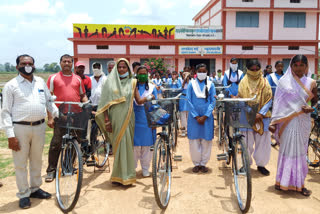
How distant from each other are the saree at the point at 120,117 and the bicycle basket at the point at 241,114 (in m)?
1.52

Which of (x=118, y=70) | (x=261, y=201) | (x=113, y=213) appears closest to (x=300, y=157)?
(x=261, y=201)

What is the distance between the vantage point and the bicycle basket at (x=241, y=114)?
3891 millimetres

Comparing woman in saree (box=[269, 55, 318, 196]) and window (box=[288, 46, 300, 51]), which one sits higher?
window (box=[288, 46, 300, 51])

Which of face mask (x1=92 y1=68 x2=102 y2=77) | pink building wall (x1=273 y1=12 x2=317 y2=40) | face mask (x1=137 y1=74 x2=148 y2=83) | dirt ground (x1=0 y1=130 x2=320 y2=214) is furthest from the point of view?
pink building wall (x1=273 y1=12 x2=317 y2=40)

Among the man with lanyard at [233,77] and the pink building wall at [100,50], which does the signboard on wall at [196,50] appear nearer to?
the pink building wall at [100,50]

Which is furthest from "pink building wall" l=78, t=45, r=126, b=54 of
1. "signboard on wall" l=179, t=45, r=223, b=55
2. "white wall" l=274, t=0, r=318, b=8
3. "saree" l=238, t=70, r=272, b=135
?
"saree" l=238, t=70, r=272, b=135

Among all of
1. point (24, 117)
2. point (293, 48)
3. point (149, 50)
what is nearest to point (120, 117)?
point (24, 117)

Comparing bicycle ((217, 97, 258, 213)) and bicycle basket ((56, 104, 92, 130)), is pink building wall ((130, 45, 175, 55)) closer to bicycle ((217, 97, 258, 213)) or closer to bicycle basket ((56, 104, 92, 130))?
bicycle ((217, 97, 258, 213))

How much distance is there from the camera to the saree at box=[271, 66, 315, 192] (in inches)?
157

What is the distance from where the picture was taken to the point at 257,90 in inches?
192

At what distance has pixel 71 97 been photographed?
4.86 m

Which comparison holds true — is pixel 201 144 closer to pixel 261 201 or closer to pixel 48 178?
pixel 261 201

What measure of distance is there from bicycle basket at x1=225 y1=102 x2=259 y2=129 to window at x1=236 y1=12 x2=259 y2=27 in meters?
23.1

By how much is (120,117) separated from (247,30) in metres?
23.6
